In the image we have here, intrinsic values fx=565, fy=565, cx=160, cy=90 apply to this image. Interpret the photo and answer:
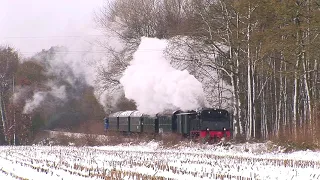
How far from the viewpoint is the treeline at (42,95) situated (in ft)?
175

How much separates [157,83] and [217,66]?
4204 millimetres

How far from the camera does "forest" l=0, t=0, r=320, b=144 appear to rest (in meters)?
27.3

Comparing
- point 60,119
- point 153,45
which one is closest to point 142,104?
point 153,45

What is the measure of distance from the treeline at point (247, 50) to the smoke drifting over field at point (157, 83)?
55.2 inches

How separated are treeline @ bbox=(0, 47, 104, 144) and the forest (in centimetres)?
11

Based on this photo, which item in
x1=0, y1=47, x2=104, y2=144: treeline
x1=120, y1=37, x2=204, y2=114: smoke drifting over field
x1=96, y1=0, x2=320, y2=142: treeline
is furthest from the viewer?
x1=0, y1=47, x2=104, y2=144: treeline

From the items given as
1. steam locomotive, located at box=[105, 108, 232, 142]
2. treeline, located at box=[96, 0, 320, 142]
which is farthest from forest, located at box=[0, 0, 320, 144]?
steam locomotive, located at box=[105, 108, 232, 142]

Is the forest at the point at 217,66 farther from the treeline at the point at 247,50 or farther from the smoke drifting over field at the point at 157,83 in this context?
the smoke drifting over field at the point at 157,83

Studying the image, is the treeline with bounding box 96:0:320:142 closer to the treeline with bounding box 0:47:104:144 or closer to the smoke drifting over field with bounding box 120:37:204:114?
the smoke drifting over field with bounding box 120:37:204:114

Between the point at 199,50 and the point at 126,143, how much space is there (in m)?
7.87

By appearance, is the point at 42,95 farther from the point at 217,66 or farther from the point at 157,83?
the point at 217,66

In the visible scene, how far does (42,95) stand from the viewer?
57.3 metres

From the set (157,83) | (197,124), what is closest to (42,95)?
(157,83)

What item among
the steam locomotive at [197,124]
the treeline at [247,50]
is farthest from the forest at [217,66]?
the steam locomotive at [197,124]
